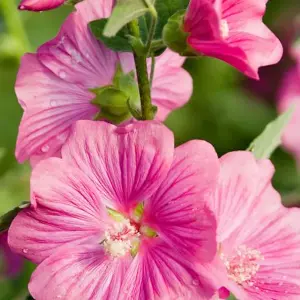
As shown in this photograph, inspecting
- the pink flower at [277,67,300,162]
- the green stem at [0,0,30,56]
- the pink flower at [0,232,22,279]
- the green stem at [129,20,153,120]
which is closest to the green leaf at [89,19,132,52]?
the green stem at [129,20,153,120]

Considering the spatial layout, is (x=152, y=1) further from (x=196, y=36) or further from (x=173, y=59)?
(x=173, y=59)

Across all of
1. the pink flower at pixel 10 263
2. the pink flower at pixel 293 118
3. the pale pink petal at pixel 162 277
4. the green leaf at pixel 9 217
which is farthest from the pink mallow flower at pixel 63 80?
the pink flower at pixel 293 118

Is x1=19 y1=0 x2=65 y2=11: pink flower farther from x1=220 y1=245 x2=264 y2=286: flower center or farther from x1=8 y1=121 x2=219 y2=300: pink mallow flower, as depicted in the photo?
x1=220 y1=245 x2=264 y2=286: flower center

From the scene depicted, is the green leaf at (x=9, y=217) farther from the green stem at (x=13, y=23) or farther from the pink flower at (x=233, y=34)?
the green stem at (x=13, y=23)

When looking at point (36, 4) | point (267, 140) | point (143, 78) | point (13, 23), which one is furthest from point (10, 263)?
point (36, 4)

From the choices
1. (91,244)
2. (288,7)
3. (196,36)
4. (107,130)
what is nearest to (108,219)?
(91,244)

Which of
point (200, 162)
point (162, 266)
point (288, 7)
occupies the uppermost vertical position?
point (200, 162)

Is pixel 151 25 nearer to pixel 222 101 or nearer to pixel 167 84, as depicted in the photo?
pixel 167 84
